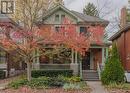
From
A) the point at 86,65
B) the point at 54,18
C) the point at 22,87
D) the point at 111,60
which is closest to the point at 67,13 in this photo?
the point at 54,18

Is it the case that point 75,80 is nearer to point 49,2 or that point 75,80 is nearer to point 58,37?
point 58,37

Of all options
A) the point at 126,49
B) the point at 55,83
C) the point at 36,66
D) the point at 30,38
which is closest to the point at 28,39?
the point at 30,38

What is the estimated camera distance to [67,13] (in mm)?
40469

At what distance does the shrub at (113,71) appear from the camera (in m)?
27.8

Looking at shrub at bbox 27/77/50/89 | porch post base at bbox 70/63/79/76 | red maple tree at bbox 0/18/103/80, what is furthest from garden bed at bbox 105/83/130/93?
porch post base at bbox 70/63/79/76

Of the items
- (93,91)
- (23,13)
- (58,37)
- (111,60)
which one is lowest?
(93,91)

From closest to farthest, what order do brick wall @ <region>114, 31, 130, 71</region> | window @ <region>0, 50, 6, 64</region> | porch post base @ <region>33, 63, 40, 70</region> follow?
brick wall @ <region>114, 31, 130, 71</region> → porch post base @ <region>33, 63, 40, 70</region> → window @ <region>0, 50, 6, 64</region>

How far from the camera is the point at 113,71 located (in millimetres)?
27969

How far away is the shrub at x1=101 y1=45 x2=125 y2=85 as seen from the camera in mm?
27750

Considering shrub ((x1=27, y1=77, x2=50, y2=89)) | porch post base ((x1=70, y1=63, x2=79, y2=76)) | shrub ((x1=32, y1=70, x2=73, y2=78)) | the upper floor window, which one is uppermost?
the upper floor window

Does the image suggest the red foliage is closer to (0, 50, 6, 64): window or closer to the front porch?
the front porch

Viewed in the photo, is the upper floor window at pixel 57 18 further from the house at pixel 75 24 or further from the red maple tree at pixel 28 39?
the red maple tree at pixel 28 39

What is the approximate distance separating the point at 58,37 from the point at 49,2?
342 cm

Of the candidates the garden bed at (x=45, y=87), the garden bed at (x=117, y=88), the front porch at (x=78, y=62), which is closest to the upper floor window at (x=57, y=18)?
the front porch at (x=78, y=62)
